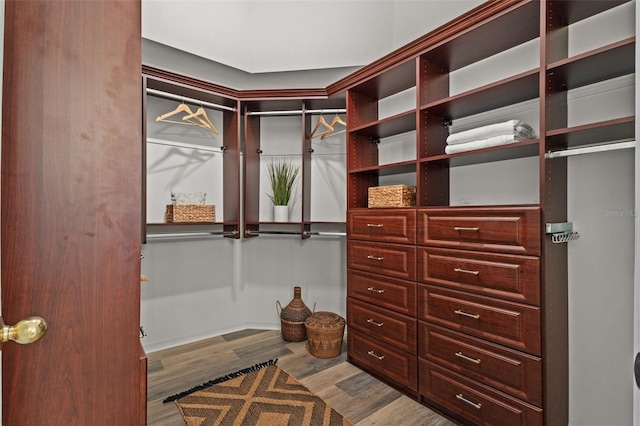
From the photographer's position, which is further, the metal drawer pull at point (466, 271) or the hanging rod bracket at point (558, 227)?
the metal drawer pull at point (466, 271)

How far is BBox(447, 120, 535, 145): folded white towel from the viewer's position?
1668 mm

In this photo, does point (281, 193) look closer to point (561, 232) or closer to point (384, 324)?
point (384, 324)

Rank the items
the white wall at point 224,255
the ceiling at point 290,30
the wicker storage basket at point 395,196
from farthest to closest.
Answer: the white wall at point 224,255 < the ceiling at point 290,30 < the wicker storage basket at point 395,196

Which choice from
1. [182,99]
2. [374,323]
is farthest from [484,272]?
[182,99]

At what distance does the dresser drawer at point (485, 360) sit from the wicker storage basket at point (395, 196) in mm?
751

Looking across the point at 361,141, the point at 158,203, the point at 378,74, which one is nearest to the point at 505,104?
the point at 378,74

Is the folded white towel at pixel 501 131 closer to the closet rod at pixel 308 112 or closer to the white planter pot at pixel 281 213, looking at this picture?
the closet rod at pixel 308 112

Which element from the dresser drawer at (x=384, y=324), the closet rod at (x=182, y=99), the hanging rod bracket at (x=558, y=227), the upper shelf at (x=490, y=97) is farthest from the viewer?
the closet rod at (x=182, y=99)

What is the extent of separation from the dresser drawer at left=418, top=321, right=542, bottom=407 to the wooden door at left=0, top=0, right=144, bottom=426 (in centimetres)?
153

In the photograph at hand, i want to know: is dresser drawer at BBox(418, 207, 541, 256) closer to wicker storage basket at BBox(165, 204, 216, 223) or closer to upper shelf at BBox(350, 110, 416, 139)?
upper shelf at BBox(350, 110, 416, 139)

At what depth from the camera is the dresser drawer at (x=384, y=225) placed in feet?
6.78

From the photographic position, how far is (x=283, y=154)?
325 cm

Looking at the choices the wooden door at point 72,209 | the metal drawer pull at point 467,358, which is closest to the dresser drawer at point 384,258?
the metal drawer pull at point 467,358

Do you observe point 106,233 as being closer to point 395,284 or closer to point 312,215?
point 395,284
